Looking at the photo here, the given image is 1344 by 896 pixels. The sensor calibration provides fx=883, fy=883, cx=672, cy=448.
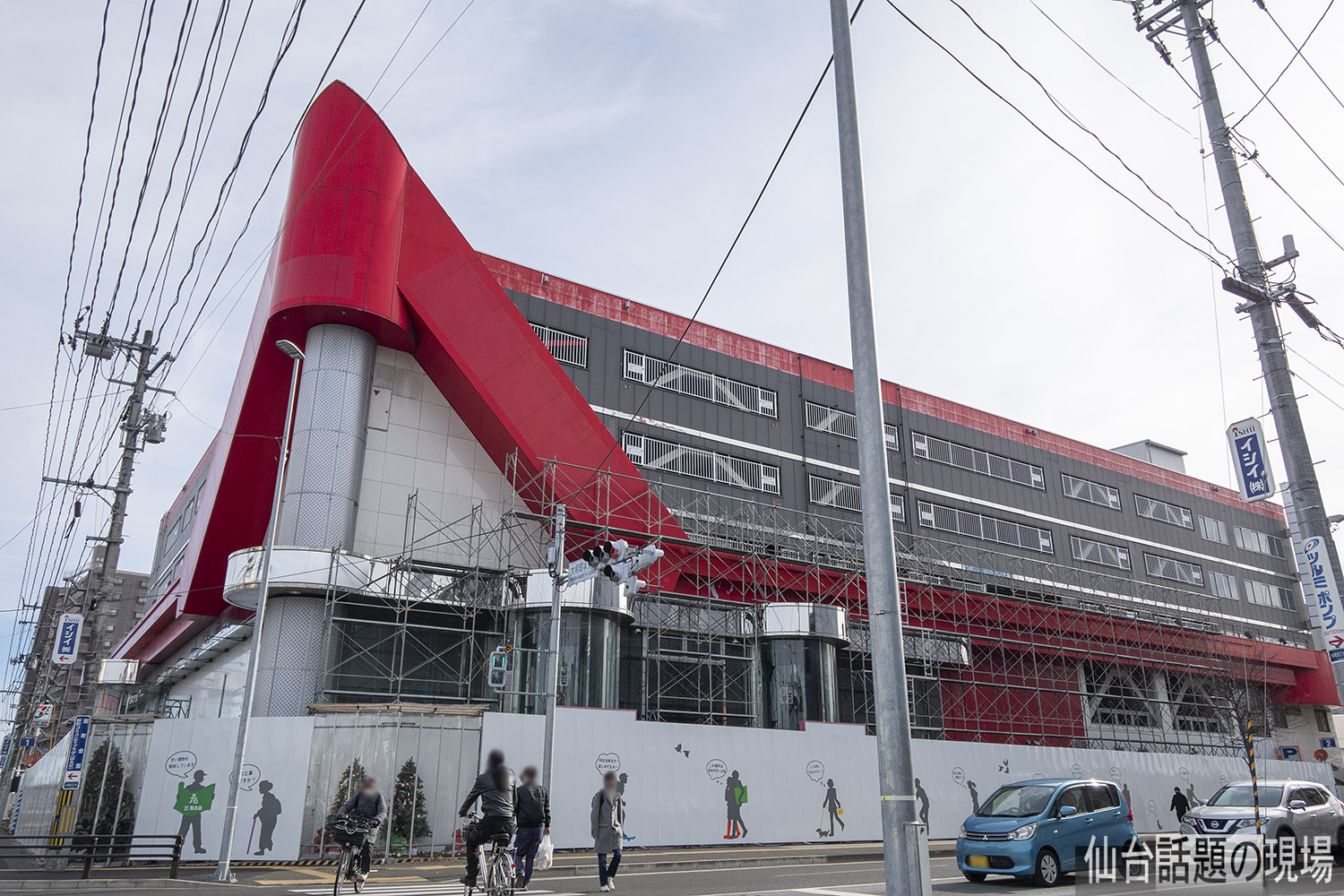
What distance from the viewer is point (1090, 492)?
47625mm

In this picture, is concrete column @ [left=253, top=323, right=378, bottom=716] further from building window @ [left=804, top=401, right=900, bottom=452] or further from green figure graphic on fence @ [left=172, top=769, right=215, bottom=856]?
building window @ [left=804, top=401, right=900, bottom=452]

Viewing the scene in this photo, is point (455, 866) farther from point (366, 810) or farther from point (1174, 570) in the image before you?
point (1174, 570)

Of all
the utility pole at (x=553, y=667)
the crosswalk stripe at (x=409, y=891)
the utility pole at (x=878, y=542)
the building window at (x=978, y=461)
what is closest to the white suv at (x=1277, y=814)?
the utility pole at (x=553, y=667)

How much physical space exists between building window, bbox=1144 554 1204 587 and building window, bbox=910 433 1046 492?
28.7 ft

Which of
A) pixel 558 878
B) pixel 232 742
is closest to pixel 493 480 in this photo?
pixel 232 742

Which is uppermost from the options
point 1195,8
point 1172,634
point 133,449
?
point 1195,8

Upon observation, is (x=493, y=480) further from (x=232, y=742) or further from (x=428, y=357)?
(x=232, y=742)

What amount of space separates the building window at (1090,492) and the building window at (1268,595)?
1241 centimetres

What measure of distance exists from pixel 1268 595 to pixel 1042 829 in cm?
5177

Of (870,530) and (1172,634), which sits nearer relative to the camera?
(870,530)

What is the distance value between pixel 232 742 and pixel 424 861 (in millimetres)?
4581

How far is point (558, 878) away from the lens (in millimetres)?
14953

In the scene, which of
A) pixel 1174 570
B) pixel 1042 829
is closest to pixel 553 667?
pixel 1042 829

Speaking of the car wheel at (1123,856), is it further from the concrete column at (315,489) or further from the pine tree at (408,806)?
the concrete column at (315,489)
